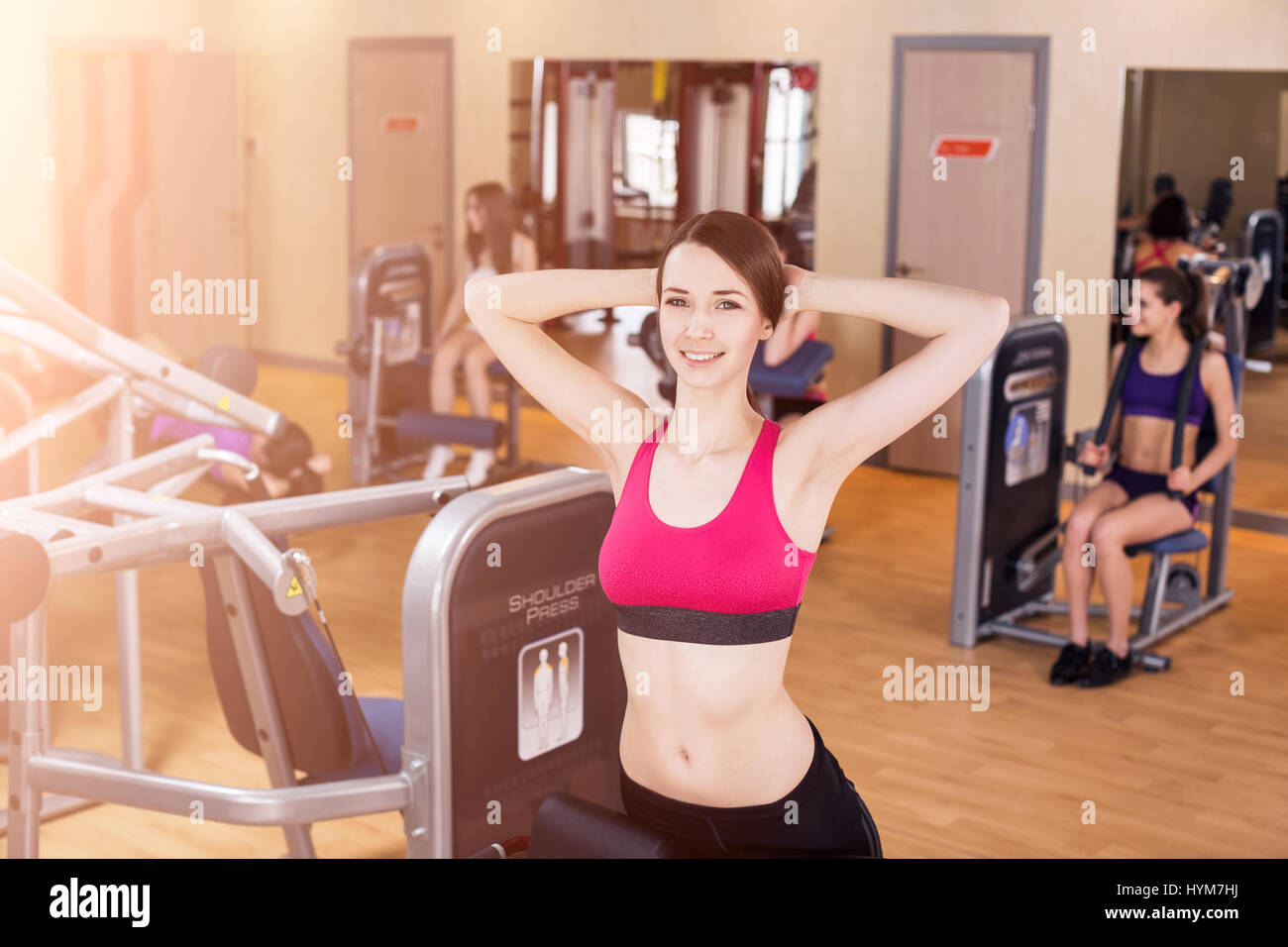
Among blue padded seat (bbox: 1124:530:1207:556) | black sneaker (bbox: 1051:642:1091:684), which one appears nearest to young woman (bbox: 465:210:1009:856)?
black sneaker (bbox: 1051:642:1091:684)

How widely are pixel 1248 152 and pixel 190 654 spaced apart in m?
4.75

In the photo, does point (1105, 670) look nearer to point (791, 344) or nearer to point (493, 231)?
point (791, 344)

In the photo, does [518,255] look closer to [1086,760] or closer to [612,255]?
[612,255]

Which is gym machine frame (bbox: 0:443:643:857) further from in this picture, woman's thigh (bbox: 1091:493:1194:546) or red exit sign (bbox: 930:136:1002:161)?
red exit sign (bbox: 930:136:1002:161)

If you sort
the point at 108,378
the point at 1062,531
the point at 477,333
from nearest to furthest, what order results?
the point at 108,378, the point at 1062,531, the point at 477,333

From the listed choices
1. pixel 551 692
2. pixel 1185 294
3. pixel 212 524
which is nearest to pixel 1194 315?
pixel 1185 294

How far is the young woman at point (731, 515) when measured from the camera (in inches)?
68.1

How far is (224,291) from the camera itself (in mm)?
10484

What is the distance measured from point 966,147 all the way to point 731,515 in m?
5.86

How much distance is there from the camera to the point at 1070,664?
15.3ft

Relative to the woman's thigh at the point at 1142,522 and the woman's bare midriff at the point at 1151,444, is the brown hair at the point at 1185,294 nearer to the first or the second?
the woman's bare midriff at the point at 1151,444

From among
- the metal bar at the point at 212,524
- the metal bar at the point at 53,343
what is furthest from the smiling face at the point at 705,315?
the metal bar at the point at 53,343

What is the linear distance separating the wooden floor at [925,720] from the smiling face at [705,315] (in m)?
2.05
